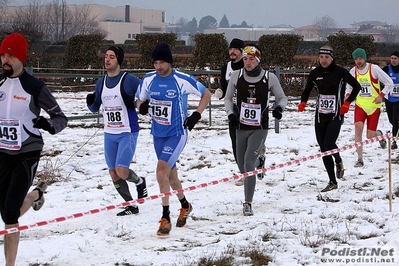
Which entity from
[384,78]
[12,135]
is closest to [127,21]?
[384,78]

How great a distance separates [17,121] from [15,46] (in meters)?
0.62

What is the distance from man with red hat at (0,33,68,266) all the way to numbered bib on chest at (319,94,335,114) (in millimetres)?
4385

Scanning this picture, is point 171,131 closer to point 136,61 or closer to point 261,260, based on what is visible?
point 261,260

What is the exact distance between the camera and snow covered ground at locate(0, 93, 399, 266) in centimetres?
586

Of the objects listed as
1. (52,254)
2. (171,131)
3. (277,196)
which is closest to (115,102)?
(171,131)

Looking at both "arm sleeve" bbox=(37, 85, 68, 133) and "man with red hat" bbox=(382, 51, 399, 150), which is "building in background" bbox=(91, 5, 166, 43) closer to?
"man with red hat" bbox=(382, 51, 399, 150)

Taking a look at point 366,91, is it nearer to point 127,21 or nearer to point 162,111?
point 162,111

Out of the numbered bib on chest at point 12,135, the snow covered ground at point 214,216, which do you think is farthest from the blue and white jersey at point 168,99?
the numbered bib on chest at point 12,135

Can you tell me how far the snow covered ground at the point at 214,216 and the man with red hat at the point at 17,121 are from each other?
1.26ft

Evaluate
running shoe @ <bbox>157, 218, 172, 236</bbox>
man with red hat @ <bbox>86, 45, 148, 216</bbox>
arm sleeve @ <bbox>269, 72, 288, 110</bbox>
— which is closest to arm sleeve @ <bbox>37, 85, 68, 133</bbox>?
running shoe @ <bbox>157, 218, 172, 236</bbox>

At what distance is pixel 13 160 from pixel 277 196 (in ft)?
13.6

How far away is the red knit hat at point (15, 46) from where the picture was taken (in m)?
5.30

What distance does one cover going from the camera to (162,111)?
6848mm

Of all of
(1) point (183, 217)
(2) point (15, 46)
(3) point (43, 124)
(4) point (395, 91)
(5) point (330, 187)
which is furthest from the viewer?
(4) point (395, 91)
